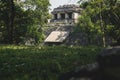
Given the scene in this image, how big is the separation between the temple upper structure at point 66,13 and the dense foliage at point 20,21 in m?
53.2

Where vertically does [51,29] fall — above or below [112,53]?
below

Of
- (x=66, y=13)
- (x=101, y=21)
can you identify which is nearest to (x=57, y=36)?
(x=101, y=21)

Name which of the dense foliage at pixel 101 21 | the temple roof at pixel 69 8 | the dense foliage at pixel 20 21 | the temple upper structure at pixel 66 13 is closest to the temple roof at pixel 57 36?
the dense foliage at pixel 101 21

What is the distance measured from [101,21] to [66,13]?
232 ft

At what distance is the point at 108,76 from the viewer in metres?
7.29

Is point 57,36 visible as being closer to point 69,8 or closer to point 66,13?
point 66,13

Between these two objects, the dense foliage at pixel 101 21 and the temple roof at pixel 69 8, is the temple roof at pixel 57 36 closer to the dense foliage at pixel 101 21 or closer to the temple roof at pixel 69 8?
the dense foliage at pixel 101 21

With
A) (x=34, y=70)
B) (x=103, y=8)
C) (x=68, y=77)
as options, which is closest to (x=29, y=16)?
(x=103, y=8)

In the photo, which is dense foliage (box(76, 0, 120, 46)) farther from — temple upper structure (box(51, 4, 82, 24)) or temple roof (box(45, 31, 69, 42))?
temple upper structure (box(51, 4, 82, 24))

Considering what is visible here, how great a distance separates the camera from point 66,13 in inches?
5118

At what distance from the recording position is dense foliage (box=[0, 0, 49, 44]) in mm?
60688

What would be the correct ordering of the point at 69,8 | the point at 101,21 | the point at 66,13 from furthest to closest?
the point at 69,8
the point at 66,13
the point at 101,21

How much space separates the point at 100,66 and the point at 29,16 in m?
58.6

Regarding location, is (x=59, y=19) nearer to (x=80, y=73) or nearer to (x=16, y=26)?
(x=16, y=26)
